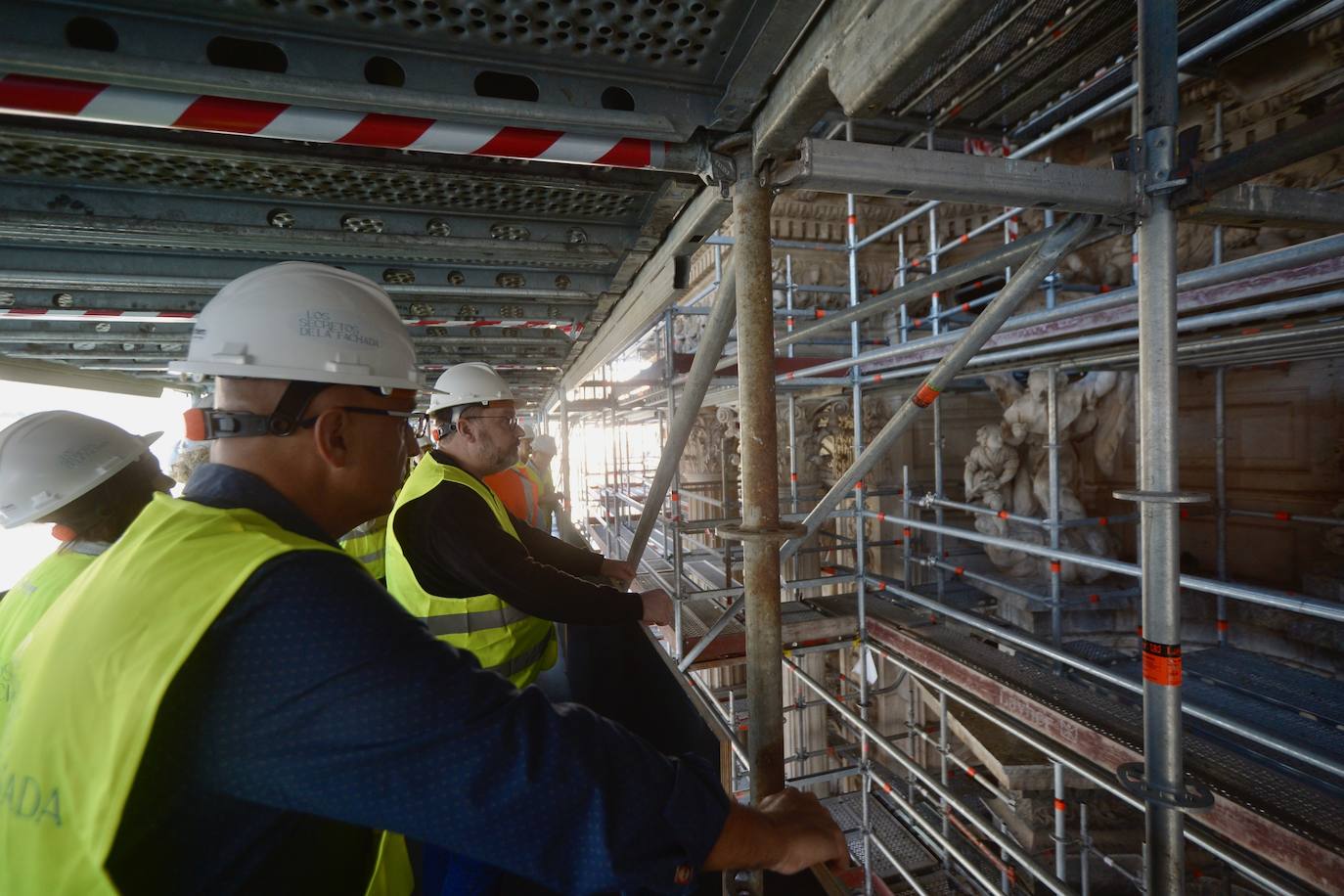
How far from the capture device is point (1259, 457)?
19.4ft

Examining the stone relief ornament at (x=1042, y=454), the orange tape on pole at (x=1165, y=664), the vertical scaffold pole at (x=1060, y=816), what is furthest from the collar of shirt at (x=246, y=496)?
the stone relief ornament at (x=1042, y=454)

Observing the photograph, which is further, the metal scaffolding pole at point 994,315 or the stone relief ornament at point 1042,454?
the stone relief ornament at point 1042,454

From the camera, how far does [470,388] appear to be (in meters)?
3.15

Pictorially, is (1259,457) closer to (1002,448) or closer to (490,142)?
A: (1002,448)

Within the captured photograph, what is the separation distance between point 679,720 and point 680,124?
198 centimetres

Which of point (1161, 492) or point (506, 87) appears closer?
point (506, 87)

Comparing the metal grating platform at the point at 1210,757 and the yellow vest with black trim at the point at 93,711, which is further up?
the yellow vest with black trim at the point at 93,711

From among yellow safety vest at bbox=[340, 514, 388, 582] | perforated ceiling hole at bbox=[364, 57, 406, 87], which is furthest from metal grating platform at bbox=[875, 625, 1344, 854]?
yellow safety vest at bbox=[340, 514, 388, 582]

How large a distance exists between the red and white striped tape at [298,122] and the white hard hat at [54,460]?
1.49 metres

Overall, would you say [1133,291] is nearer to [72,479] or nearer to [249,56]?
[249,56]

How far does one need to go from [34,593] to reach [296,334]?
1600mm

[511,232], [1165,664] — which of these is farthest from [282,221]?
[1165,664]

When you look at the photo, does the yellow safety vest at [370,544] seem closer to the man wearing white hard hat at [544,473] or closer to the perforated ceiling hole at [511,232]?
the perforated ceiling hole at [511,232]

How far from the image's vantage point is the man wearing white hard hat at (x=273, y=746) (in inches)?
29.3
